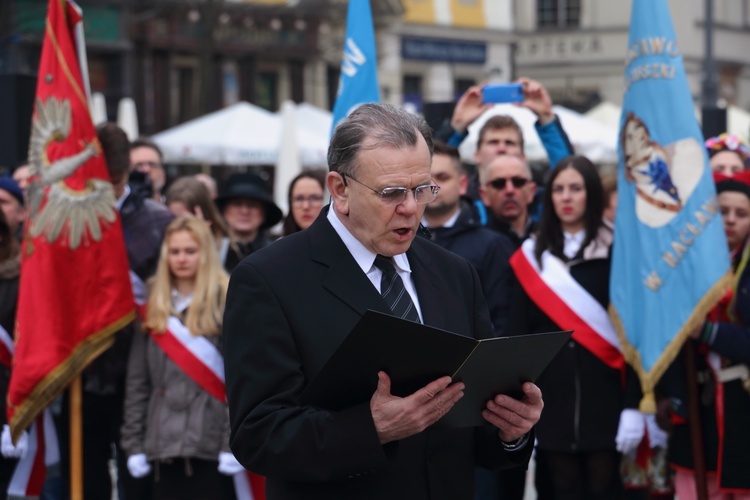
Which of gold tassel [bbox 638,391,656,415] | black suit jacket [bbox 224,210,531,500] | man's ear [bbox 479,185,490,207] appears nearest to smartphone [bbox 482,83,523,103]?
man's ear [bbox 479,185,490,207]

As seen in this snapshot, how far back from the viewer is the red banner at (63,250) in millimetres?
6445

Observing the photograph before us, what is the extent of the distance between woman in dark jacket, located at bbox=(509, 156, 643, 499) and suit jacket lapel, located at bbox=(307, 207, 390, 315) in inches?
110

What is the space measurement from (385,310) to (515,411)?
44 centimetres

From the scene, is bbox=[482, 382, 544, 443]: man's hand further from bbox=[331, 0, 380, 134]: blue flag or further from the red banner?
bbox=[331, 0, 380, 134]: blue flag

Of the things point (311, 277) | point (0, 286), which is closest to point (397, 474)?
point (311, 277)

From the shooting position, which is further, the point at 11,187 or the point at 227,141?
the point at 227,141

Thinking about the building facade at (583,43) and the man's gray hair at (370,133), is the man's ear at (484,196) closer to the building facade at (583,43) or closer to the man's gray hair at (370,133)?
the man's gray hair at (370,133)

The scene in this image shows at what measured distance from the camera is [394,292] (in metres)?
3.59

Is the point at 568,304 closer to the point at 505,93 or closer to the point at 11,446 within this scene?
the point at 505,93

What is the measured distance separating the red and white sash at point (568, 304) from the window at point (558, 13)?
1362 inches

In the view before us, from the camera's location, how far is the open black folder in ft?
10.3

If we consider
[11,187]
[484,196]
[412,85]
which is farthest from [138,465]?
[412,85]

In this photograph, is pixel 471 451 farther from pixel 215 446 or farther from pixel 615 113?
pixel 615 113

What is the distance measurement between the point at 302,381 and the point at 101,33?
22.0 m
